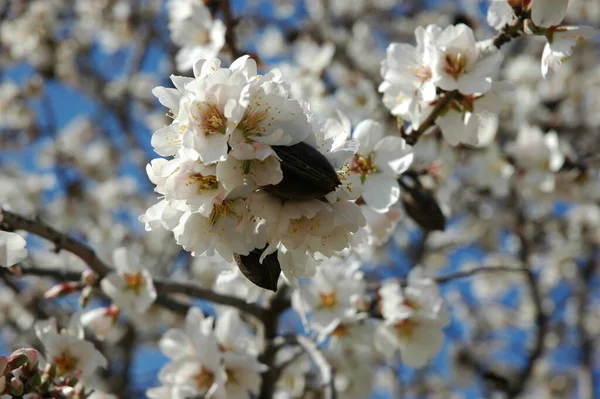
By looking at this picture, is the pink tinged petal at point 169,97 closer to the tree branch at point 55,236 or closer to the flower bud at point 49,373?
the tree branch at point 55,236

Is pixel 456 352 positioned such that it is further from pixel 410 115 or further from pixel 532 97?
pixel 410 115

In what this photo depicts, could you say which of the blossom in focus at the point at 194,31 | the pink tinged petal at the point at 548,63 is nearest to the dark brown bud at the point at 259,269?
the pink tinged petal at the point at 548,63

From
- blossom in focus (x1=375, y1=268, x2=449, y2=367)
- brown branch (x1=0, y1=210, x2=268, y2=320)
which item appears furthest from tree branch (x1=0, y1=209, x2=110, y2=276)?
blossom in focus (x1=375, y1=268, x2=449, y2=367)

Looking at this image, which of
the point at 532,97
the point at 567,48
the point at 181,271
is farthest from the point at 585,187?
the point at 181,271

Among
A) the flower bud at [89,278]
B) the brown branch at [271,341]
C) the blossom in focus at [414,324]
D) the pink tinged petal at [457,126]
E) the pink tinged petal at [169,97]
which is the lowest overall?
the brown branch at [271,341]

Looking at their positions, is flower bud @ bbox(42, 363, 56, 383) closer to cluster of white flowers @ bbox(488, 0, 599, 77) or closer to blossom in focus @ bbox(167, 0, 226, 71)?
blossom in focus @ bbox(167, 0, 226, 71)

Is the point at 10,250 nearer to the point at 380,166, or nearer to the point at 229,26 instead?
A: the point at 380,166
